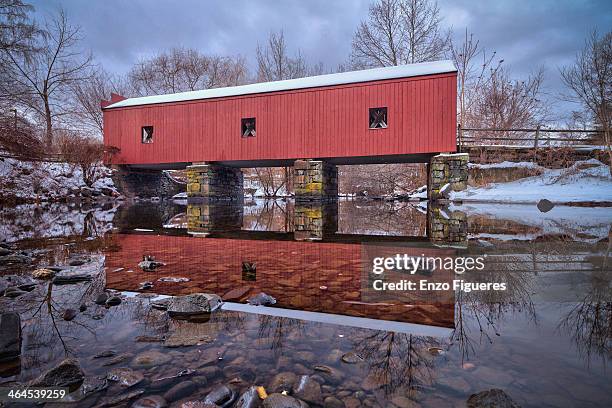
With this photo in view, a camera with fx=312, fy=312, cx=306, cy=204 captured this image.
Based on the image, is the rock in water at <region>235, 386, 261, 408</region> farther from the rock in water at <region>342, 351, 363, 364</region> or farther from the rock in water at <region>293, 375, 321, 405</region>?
the rock in water at <region>342, 351, 363, 364</region>

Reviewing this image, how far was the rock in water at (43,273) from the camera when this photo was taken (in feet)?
10.3

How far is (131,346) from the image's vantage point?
174cm

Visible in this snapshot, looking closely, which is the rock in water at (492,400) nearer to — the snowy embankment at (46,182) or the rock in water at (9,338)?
the rock in water at (9,338)

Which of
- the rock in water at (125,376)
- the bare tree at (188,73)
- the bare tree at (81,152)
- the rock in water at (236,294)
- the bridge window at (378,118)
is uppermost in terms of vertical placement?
the bare tree at (188,73)

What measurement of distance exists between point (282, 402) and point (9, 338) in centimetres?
155

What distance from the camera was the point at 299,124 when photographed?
46.2 ft

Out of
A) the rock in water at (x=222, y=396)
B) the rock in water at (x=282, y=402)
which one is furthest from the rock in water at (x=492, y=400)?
the rock in water at (x=222, y=396)

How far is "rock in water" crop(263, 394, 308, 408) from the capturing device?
3.93 feet

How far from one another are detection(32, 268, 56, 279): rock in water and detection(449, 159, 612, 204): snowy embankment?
45.6 ft

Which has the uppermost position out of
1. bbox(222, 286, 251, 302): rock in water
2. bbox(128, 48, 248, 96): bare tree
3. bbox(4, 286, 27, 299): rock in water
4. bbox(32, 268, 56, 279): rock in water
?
bbox(128, 48, 248, 96): bare tree

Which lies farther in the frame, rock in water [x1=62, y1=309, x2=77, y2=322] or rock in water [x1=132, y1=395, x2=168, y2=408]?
rock in water [x1=62, y1=309, x2=77, y2=322]

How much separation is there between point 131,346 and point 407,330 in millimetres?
1598

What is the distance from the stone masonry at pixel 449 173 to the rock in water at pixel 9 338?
42.6 feet

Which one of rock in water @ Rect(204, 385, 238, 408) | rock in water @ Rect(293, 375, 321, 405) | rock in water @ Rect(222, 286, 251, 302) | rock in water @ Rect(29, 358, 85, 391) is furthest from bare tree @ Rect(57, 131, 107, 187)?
rock in water @ Rect(293, 375, 321, 405)
